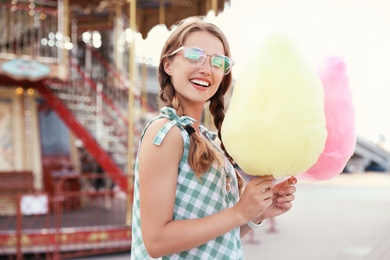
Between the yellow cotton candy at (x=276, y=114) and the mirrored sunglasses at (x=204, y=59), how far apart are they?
4.9 inches

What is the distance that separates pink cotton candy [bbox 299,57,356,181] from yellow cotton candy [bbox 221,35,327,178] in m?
0.16

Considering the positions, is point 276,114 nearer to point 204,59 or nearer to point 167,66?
point 204,59

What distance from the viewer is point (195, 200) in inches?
48.9

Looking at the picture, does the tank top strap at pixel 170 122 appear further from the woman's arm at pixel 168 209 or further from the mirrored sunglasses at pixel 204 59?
the mirrored sunglasses at pixel 204 59

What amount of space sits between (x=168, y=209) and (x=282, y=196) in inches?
15.3

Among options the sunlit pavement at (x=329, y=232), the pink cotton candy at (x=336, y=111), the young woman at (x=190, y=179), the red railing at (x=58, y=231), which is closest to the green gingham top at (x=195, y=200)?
the young woman at (x=190, y=179)

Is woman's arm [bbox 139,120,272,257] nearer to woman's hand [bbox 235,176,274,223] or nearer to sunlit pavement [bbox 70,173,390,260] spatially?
woman's hand [bbox 235,176,274,223]

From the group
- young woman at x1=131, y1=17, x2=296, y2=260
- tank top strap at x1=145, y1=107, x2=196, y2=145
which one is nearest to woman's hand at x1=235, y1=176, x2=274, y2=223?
young woman at x1=131, y1=17, x2=296, y2=260

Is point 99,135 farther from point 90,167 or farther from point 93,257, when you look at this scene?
point 93,257

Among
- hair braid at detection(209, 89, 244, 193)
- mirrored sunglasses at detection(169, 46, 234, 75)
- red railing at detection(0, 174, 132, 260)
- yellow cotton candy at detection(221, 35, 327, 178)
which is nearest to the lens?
yellow cotton candy at detection(221, 35, 327, 178)

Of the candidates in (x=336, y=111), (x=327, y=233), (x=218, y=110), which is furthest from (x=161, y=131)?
(x=327, y=233)

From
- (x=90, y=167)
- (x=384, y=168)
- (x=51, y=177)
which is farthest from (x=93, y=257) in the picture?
(x=384, y=168)

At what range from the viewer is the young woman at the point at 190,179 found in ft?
3.86

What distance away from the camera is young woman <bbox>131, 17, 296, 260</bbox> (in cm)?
118
